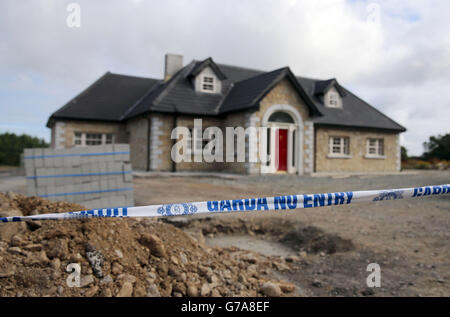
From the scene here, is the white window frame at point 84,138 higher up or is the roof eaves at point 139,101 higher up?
the roof eaves at point 139,101

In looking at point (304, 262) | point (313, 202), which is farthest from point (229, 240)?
point (313, 202)

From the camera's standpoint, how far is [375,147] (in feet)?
71.9

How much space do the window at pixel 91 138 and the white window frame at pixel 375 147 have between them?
16.1 metres

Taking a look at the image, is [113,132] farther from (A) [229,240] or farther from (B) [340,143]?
(A) [229,240]

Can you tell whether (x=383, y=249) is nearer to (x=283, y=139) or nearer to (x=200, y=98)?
(x=283, y=139)

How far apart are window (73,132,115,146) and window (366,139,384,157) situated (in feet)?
53.4

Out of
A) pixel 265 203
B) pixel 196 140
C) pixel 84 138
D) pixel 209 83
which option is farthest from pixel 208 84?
pixel 265 203

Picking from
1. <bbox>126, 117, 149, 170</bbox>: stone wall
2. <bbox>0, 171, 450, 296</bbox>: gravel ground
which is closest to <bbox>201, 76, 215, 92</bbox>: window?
→ <bbox>126, 117, 149, 170</bbox>: stone wall

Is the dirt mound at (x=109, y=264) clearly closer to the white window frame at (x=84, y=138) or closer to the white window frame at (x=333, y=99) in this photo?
the white window frame at (x=84, y=138)

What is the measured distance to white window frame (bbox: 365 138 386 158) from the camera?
2147cm

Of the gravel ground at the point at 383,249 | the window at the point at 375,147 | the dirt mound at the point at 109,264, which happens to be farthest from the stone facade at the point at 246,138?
the dirt mound at the point at 109,264

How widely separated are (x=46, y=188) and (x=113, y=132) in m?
13.2

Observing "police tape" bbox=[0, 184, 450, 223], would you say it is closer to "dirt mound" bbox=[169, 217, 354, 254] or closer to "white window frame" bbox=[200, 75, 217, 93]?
"dirt mound" bbox=[169, 217, 354, 254]

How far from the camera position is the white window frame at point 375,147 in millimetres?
21469
